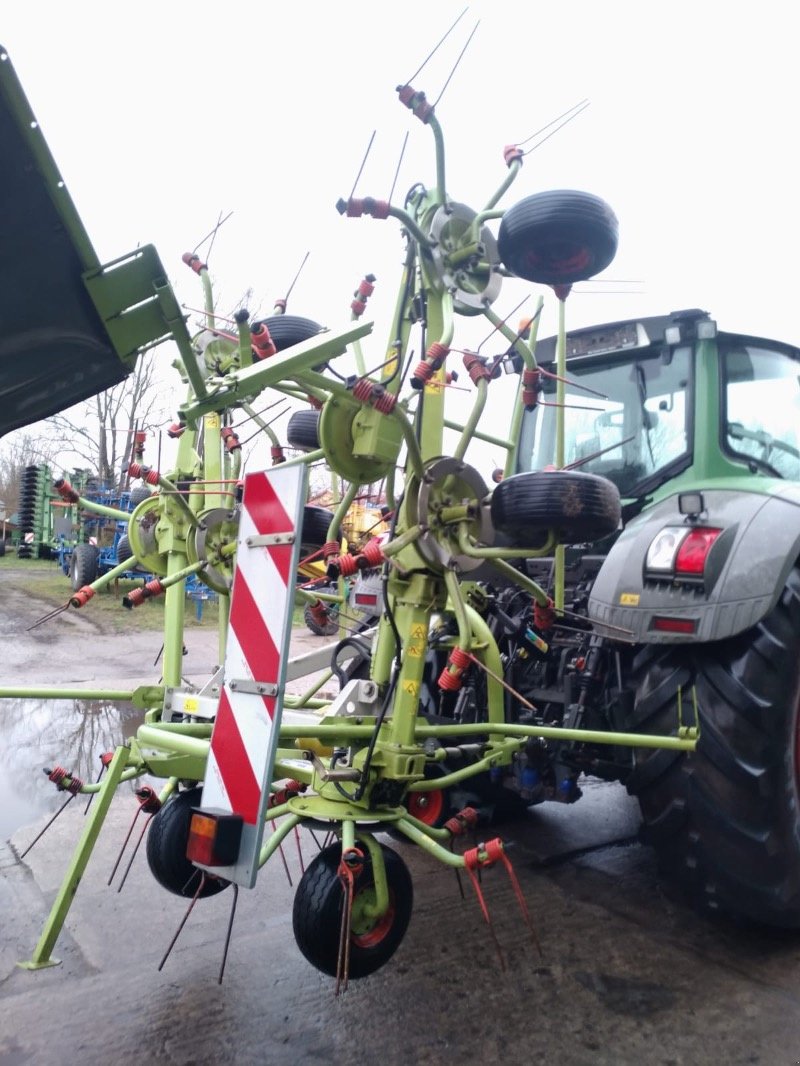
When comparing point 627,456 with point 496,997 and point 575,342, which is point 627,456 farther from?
point 496,997

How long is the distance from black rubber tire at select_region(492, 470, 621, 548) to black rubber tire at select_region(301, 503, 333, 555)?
3.15 ft

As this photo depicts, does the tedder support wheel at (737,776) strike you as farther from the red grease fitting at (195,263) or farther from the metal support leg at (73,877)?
the red grease fitting at (195,263)

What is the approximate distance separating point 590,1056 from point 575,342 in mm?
2944

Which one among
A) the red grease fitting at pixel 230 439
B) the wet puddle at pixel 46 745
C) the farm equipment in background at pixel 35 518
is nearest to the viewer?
the red grease fitting at pixel 230 439

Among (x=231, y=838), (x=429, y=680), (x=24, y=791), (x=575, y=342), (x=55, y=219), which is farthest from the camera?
(x=24, y=791)

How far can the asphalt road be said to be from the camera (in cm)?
222

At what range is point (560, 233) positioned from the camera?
2670 millimetres

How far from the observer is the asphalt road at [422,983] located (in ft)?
7.29

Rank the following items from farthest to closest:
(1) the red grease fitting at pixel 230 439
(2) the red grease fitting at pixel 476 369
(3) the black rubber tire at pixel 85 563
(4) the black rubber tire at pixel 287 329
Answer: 1. (3) the black rubber tire at pixel 85 563
2. (1) the red grease fitting at pixel 230 439
3. (4) the black rubber tire at pixel 287 329
4. (2) the red grease fitting at pixel 476 369

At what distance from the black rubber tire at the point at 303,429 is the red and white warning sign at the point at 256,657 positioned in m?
1.13

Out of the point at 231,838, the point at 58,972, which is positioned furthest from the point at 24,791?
the point at 231,838

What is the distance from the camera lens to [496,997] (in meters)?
2.49

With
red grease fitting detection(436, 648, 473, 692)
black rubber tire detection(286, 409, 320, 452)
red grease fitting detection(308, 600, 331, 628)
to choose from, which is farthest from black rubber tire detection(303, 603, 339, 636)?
red grease fitting detection(436, 648, 473, 692)

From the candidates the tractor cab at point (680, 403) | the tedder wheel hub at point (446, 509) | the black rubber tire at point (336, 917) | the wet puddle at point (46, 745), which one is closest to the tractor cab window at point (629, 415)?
the tractor cab at point (680, 403)
